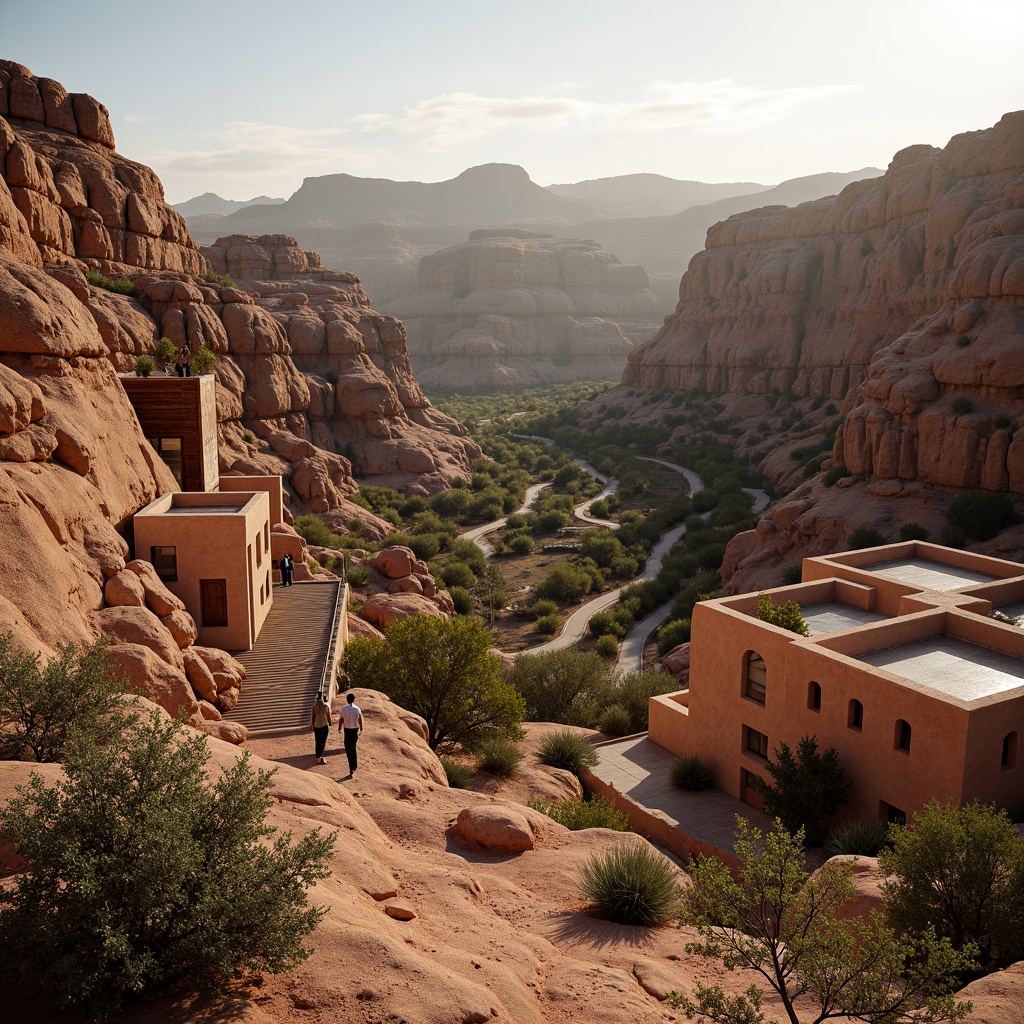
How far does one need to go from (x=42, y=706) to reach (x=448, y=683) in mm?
11857

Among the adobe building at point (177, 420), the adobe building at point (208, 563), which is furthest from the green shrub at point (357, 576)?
the adobe building at point (208, 563)

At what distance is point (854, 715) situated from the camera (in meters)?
17.7

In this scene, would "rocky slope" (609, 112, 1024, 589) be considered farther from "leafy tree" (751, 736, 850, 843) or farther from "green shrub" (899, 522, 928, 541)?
"leafy tree" (751, 736, 850, 843)

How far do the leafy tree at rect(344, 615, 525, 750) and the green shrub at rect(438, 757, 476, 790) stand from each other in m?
2.26

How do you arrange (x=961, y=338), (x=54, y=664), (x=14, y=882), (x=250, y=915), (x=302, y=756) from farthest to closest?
(x=961, y=338)
(x=302, y=756)
(x=54, y=664)
(x=14, y=882)
(x=250, y=915)

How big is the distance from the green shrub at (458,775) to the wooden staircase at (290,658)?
3416 mm

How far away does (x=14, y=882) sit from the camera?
837 cm

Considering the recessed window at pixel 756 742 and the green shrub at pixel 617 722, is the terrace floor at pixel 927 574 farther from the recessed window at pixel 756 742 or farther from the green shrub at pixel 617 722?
the green shrub at pixel 617 722

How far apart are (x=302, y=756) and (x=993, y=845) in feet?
39.8

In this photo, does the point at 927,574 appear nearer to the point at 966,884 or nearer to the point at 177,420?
the point at 966,884

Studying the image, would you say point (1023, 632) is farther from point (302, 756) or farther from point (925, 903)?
point (302, 756)

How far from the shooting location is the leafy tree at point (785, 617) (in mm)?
20375

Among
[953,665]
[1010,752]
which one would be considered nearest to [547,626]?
[953,665]

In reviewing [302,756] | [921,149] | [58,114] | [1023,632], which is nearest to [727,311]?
[921,149]
